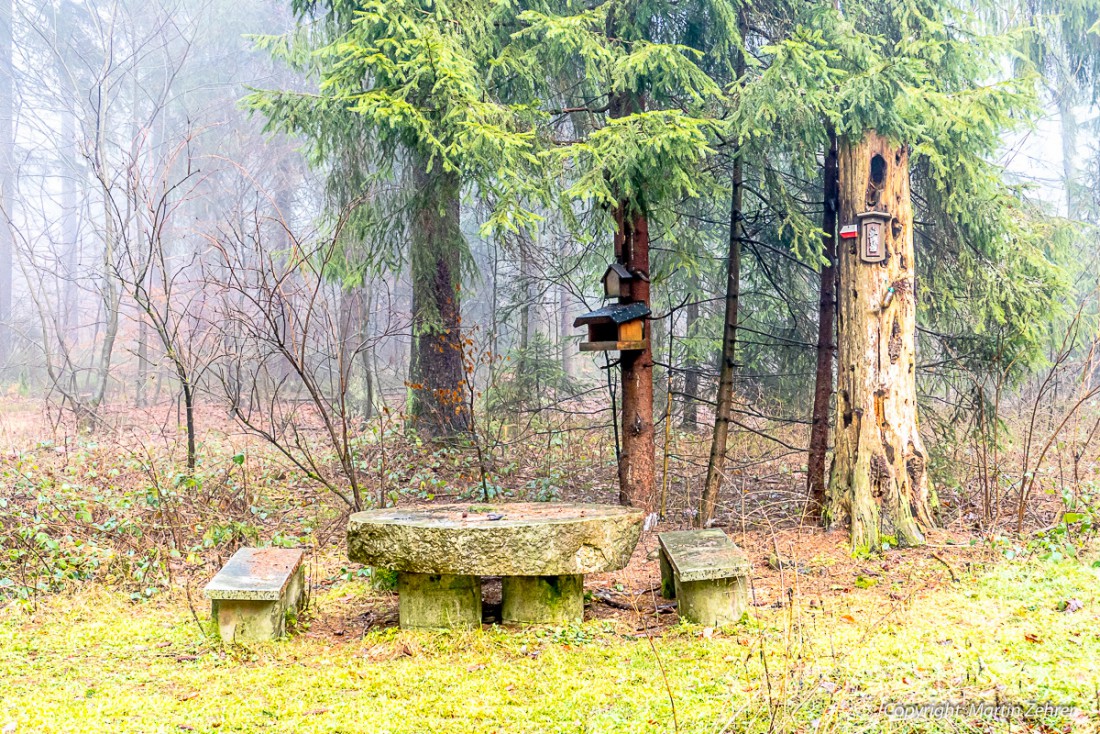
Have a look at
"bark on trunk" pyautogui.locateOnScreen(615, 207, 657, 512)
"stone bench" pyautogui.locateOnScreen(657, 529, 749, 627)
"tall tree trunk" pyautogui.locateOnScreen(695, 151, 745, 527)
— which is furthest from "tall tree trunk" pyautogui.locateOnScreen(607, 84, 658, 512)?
"stone bench" pyautogui.locateOnScreen(657, 529, 749, 627)

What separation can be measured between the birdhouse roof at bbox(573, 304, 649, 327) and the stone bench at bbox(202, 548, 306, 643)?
2.92 m

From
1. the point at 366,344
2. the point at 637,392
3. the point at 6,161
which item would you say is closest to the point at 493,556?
the point at 637,392

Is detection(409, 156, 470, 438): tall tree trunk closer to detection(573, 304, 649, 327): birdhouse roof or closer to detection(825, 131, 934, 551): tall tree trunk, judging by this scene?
detection(573, 304, 649, 327): birdhouse roof

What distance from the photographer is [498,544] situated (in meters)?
4.64

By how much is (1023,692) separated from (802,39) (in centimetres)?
475

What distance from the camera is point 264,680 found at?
4.17 meters

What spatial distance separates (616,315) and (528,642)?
9.16 feet

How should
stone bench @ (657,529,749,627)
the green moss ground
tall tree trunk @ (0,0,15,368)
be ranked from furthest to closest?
tall tree trunk @ (0,0,15,368)
stone bench @ (657,529,749,627)
the green moss ground

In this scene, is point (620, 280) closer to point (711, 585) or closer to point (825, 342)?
point (825, 342)

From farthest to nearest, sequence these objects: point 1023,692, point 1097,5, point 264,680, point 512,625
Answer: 1. point 1097,5
2. point 512,625
3. point 264,680
4. point 1023,692

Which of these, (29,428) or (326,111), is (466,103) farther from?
(29,428)

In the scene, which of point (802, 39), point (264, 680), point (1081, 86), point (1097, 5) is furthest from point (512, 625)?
point (1081, 86)

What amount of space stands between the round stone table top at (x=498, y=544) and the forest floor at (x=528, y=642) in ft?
1.31

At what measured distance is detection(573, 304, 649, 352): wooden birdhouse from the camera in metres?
6.62
